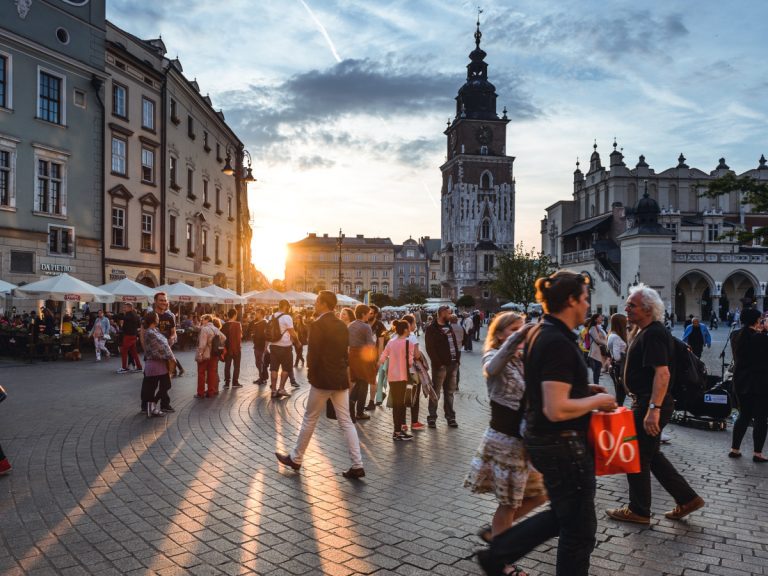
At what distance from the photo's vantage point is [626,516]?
5516 millimetres

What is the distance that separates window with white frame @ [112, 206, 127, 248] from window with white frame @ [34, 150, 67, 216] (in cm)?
298

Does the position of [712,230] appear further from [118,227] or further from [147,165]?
[118,227]

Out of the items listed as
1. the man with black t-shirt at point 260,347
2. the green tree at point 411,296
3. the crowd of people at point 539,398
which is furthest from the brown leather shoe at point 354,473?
the green tree at point 411,296

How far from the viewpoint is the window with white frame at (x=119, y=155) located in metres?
29.8

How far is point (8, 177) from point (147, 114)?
31.0 feet

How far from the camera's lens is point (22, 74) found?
24.9 m

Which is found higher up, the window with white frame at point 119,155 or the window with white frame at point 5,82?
the window with white frame at point 5,82

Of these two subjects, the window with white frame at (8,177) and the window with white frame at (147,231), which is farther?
the window with white frame at (147,231)

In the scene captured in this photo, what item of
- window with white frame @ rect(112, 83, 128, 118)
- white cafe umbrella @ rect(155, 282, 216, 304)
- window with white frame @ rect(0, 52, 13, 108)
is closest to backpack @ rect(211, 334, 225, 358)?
white cafe umbrella @ rect(155, 282, 216, 304)

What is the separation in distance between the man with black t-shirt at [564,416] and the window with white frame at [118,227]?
29.3 m

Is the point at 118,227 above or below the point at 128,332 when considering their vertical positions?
above

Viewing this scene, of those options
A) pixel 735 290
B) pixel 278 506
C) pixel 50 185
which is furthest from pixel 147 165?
pixel 735 290

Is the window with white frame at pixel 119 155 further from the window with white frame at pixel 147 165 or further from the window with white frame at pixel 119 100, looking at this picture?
the window with white frame at pixel 147 165

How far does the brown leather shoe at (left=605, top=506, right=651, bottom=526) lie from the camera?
544 centimetres
